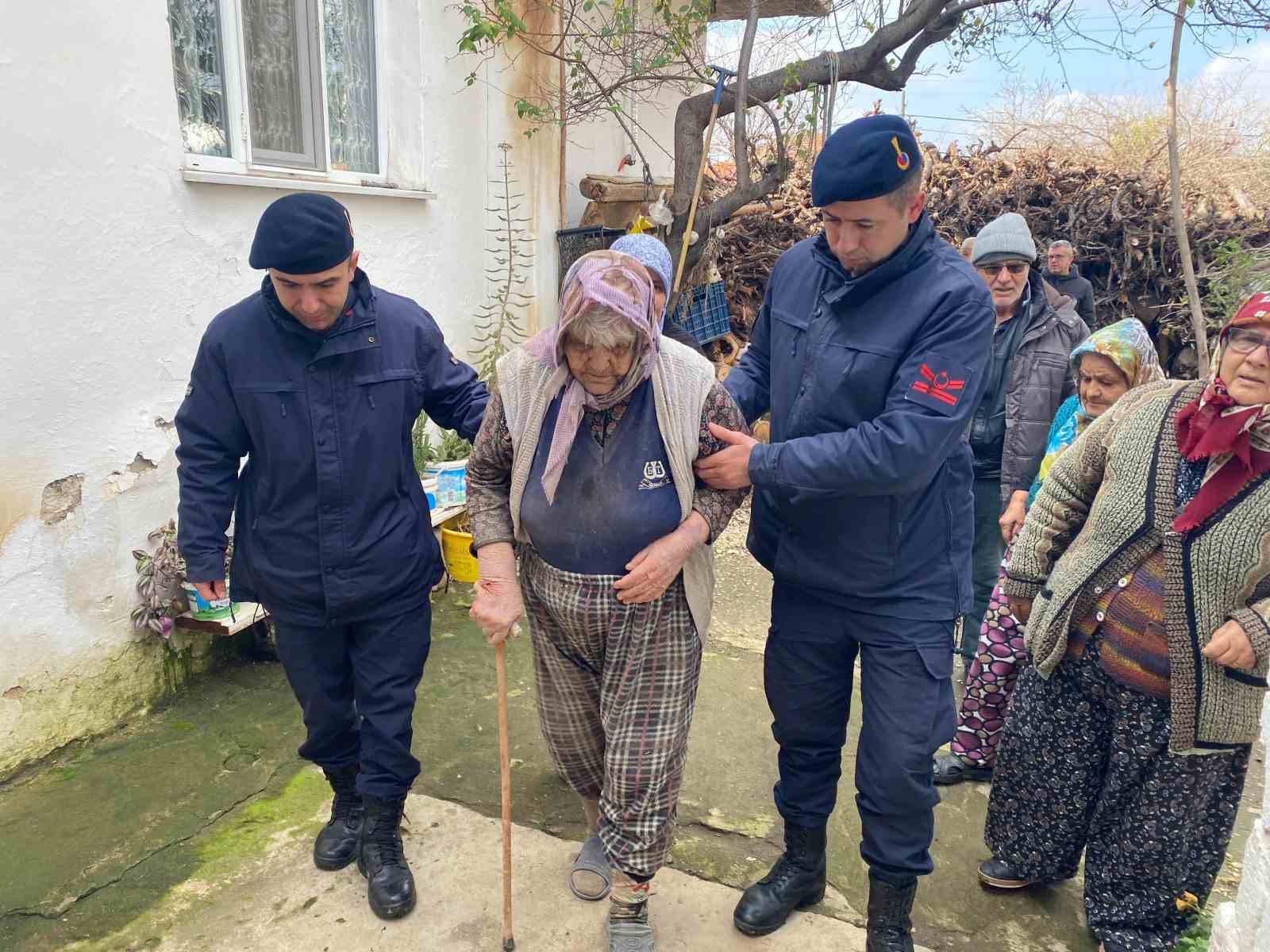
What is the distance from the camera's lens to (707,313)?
7.06 meters

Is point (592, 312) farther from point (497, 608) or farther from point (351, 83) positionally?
point (351, 83)

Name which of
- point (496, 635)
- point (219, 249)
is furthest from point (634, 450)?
point (219, 249)

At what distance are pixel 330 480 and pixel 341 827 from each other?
114 cm

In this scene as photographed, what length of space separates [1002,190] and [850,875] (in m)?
6.46

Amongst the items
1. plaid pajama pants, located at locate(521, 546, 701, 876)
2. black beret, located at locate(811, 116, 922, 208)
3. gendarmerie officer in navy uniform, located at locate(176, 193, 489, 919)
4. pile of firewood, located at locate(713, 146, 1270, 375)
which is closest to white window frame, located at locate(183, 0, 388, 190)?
gendarmerie officer in navy uniform, located at locate(176, 193, 489, 919)

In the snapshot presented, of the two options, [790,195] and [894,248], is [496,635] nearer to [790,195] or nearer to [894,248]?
[894,248]

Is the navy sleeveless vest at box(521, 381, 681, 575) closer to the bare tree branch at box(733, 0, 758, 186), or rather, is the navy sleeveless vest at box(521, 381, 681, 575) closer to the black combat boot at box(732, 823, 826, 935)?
the black combat boot at box(732, 823, 826, 935)

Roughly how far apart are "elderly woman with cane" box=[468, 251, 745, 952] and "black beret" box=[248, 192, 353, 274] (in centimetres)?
54

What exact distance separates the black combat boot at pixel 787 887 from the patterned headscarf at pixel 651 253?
1758 millimetres

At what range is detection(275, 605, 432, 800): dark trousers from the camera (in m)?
2.46

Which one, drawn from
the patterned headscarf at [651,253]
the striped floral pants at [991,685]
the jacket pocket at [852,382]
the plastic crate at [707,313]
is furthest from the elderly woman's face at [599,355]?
the plastic crate at [707,313]

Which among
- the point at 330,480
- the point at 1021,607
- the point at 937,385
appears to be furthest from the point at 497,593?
the point at 1021,607

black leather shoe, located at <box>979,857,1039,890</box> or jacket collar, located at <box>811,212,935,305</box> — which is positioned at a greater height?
jacket collar, located at <box>811,212,935,305</box>

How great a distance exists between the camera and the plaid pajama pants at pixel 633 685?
2.16 metres
